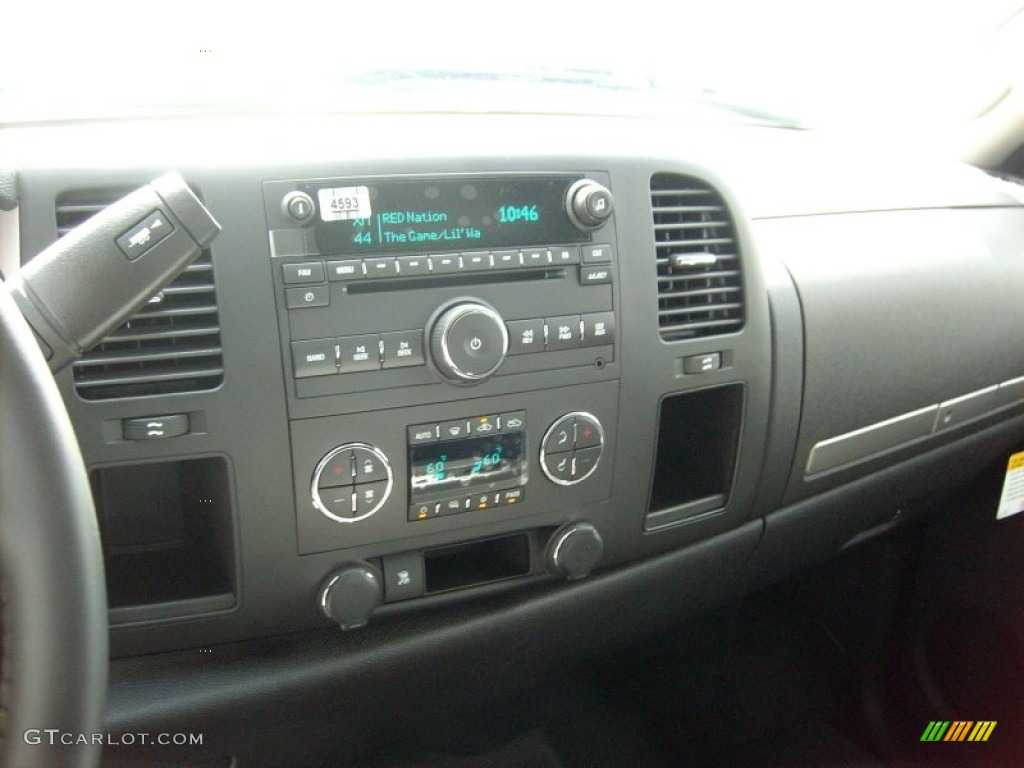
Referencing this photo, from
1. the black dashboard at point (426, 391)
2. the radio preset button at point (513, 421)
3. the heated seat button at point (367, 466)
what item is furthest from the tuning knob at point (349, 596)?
the radio preset button at point (513, 421)

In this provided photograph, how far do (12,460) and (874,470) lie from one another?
1.46 metres

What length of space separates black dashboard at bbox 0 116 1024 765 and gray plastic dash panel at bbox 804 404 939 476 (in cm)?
4

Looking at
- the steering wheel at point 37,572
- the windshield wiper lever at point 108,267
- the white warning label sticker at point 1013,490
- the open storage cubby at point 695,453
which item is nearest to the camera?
the steering wheel at point 37,572

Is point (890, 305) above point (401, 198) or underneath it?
underneath

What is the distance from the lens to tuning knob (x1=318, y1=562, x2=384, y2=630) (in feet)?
3.36

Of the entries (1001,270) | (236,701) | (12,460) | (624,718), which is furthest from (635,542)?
(1001,270)

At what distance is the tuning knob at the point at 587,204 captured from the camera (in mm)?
1069

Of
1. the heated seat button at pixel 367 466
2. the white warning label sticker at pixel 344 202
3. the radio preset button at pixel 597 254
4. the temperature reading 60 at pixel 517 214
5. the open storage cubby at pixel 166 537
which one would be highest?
the white warning label sticker at pixel 344 202

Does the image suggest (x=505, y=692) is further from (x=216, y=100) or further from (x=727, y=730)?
(x=216, y=100)

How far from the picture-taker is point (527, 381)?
3.56 feet

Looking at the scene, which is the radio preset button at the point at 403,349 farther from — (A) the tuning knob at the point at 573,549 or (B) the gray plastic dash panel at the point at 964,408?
(B) the gray plastic dash panel at the point at 964,408

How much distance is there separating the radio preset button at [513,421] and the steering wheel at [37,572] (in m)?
0.57

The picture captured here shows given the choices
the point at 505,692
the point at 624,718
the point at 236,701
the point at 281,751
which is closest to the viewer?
the point at 236,701

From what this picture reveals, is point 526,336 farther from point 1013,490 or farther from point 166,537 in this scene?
point 1013,490
